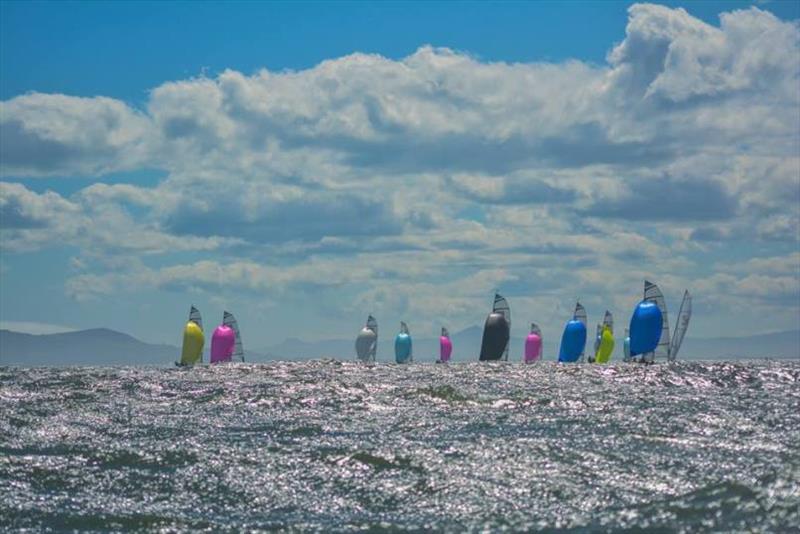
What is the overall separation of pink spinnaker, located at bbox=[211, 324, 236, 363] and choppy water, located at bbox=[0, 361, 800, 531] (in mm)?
59372

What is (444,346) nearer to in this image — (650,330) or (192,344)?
(192,344)

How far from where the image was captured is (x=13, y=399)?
36.6 meters

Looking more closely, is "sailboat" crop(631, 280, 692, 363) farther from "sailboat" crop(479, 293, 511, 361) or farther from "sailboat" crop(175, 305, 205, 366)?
"sailboat" crop(175, 305, 205, 366)

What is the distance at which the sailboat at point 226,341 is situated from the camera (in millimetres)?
94625

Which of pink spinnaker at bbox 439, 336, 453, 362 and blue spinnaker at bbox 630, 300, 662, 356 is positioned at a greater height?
blue spinnaker at bbox 630, 300, 662, 356

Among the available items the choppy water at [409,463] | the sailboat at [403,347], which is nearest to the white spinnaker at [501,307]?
the sailboat at [403,347]

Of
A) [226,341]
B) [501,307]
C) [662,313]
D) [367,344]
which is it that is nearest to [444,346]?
[367,344]

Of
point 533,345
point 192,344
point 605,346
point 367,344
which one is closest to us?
point 192,344

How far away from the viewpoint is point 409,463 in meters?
20.8

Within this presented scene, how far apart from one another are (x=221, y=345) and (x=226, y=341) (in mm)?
689

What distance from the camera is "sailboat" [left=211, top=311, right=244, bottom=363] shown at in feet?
310

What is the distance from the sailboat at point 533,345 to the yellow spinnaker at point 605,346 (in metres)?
6.98

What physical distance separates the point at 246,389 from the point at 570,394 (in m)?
12.5

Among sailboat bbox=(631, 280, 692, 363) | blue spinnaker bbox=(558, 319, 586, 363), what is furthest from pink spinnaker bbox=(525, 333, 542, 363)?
sailboat bbox=(631, 280, 692, 363)
